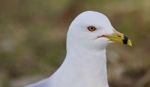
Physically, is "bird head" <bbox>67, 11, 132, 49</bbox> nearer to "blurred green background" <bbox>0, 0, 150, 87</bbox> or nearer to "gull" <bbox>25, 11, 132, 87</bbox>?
"gull" <bbox>25, 11, 132, 87</bbox>

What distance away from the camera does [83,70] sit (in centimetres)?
293

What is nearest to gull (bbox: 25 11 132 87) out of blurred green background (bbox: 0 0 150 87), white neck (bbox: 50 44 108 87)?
white neck (bbox: 50 44 108 87)

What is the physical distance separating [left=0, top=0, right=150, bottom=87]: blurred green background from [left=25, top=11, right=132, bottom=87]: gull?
53.7 inches

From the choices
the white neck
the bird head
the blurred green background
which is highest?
the bird head

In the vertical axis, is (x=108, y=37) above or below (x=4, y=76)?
above

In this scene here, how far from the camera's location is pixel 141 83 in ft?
14.2

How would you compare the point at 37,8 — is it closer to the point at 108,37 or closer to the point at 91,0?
the point at 91,0

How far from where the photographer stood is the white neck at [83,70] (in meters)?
2.88

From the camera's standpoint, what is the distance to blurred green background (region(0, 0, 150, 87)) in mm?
4434

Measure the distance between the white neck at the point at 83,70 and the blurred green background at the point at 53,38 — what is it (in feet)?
4.46

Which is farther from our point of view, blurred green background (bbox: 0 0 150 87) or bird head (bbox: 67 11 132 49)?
blurred green background (bbox: 0 0 150 87)

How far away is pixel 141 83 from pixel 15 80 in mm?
730

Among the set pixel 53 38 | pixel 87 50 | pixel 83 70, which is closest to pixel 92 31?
pixel 87 50

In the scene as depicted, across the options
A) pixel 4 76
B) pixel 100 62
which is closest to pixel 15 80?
pixel 4 76
